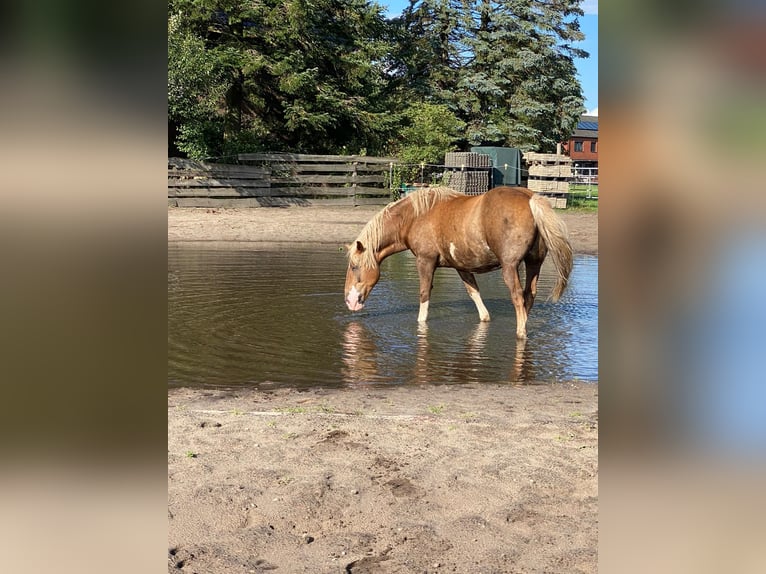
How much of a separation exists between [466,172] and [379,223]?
2050 centimetres

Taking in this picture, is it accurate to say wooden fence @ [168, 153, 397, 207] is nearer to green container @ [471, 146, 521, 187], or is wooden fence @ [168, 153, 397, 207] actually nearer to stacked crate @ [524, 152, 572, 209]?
stacked crate @ [524, 152, 572, 209]

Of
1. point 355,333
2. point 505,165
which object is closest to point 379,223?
point 355,333

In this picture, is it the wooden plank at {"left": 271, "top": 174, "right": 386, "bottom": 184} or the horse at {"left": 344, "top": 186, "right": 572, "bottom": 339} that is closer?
the horse at {"left": 344, "top": 186, "right": 572, "bottom": 339}

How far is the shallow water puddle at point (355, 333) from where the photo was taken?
302 inches

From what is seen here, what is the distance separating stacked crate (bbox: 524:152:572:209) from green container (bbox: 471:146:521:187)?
208 cm

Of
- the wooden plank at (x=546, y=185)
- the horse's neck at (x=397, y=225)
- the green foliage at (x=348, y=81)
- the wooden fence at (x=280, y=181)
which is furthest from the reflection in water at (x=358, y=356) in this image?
the wooden plank at (x=546, y=185)

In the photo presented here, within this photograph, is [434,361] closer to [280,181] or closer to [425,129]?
[280,181]

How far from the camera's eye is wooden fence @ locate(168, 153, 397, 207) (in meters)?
26.7

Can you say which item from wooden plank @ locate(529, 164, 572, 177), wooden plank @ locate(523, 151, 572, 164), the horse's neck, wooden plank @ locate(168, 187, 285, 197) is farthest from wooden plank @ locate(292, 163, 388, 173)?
the horse's neck

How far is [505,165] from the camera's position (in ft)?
113

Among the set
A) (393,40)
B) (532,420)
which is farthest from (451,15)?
(532,420)

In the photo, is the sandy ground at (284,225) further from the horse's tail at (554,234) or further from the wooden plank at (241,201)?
the horse's tail at (554,234)

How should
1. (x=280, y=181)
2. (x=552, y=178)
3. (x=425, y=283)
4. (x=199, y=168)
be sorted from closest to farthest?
(x=425, y=283) → (x=199, y=168) → (x=280, y=181) → (x=552, y=178)
